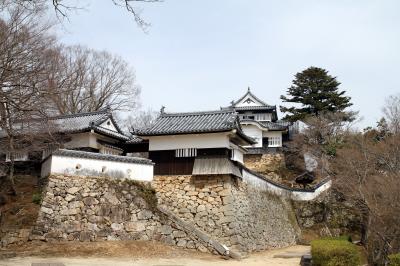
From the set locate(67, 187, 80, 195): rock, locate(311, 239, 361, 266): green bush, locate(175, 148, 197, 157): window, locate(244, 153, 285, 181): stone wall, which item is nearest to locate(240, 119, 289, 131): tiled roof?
locate(244, 153, 285, 181): stone wall

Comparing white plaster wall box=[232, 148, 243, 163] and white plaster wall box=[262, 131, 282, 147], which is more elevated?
white plaster wall box=[262, 131, 282, 147]

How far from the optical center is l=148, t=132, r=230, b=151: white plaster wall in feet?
67.6

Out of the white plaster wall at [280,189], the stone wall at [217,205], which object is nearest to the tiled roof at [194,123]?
the stone wall at [217,205]

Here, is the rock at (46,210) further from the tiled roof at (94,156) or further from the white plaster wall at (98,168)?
the tiled roof at (94,156)

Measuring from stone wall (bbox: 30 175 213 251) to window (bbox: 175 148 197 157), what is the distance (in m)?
2.44

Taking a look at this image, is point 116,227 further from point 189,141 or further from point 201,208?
point 189,141

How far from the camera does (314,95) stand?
3747 cm

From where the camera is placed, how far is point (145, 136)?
21297 mm

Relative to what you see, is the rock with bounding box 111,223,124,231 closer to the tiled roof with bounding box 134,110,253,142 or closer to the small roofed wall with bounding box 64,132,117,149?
the tiled roof with bounding box 134,110,253,142

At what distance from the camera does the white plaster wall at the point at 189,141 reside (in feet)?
67.6

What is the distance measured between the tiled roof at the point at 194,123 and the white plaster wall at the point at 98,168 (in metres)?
1.91

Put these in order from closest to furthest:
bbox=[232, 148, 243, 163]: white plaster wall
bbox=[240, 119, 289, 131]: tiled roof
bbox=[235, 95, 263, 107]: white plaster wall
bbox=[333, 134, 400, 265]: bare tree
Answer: bbox=[333, 134, 400, 265]: bare tree → bbox=[232, 148, 243, 163]: white plaster wall → bbox=[240, 119, 289, 131]: tiled roof → bbox=[235, 95, 263, 107]: white plaster wall

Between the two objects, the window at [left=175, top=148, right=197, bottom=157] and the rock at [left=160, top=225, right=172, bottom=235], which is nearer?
the rock at [left=160, top=225, right=172, bottom=235]

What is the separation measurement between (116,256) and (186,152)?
6421mm
